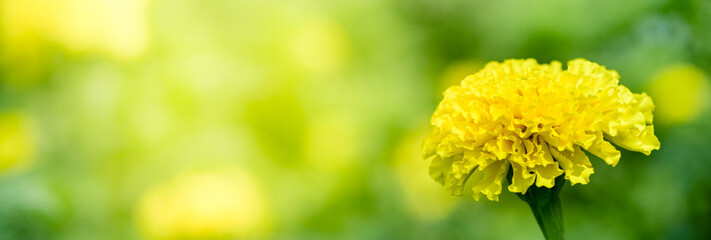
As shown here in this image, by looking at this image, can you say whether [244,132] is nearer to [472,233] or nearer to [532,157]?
[472,233]

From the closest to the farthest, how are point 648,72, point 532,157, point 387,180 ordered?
point 532,157
point 648,72
point 387,180

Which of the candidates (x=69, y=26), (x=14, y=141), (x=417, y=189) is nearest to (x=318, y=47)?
(x=417, y=189)

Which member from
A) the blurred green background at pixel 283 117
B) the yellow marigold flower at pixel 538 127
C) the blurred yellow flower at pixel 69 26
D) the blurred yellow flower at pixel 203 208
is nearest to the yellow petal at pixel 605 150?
the yellow marigold flower at pixel 538 127

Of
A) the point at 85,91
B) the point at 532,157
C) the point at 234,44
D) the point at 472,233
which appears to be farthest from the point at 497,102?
the point at 85,91

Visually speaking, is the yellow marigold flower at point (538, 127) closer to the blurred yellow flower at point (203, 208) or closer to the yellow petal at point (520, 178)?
the yellow petal at point (520, 178)

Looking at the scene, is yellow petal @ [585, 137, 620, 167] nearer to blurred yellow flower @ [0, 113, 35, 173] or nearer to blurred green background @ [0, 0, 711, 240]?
blurred green background @ [0, 0, 711, 240]

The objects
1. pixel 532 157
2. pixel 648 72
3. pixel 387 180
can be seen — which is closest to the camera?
pixel 532 157
